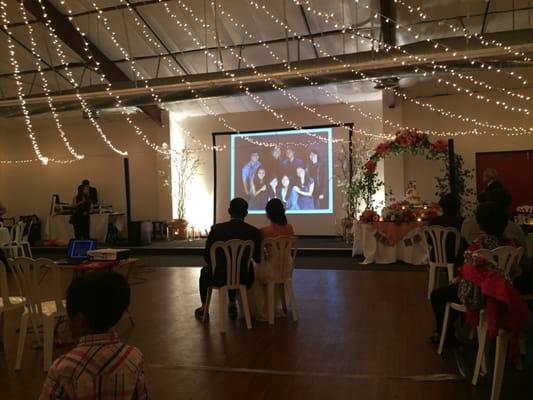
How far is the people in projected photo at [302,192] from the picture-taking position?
33.5 feet

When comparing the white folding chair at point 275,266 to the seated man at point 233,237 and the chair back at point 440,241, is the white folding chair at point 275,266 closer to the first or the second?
the seated man at point 233,237

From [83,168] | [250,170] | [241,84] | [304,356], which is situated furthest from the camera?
[83,168]

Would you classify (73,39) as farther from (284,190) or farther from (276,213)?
(276,213)

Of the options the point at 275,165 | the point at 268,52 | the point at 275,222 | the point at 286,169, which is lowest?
the point at 275,222

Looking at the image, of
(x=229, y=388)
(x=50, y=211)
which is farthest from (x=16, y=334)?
(x=50, y=211)

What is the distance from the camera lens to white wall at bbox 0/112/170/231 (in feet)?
37.5

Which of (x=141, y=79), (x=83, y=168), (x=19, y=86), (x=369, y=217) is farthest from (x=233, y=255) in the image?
(x=83, y=168)

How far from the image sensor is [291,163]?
1033 centimetres

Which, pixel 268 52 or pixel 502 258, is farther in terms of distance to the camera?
pixel 268 52

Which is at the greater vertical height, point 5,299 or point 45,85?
point 45,85

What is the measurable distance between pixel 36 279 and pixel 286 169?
7.63m

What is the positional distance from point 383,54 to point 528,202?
4.74 meters

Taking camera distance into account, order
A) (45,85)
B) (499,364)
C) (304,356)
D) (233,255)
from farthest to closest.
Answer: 1. (45,85)
2. (233,255)
3. (304,356)
4. (499,364)

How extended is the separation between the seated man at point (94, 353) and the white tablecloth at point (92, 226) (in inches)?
389
